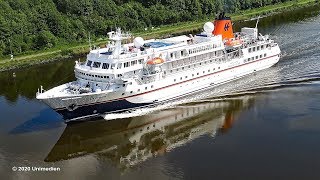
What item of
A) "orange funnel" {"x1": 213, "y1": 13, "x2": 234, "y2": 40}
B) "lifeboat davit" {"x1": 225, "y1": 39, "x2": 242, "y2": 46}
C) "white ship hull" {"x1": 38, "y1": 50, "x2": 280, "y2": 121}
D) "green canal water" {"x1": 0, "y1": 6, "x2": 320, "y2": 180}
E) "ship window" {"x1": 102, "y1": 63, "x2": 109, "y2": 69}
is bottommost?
"green canal water" {"x1": 0, "y1": 6, "x2": 320, "y2": 180}

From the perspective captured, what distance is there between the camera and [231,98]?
1550 inches

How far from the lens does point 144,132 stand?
109 ft

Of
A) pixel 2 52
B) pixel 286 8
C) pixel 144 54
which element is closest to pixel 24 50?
pixel 2 52

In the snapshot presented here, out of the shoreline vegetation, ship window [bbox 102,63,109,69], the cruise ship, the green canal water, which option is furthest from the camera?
the shoreline vegetation

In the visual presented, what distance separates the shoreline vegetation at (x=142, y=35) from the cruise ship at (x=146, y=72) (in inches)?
798

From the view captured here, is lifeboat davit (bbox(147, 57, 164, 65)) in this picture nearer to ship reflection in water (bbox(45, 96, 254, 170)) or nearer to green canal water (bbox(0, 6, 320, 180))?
green canal water (bbox(0, 6, 320, 180))

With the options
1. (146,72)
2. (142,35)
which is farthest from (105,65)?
(142,35)

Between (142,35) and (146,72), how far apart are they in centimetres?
3135

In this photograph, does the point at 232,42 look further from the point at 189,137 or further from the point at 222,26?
the point at 189,137

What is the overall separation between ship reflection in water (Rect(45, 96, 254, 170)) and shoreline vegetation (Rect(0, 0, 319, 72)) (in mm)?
24089

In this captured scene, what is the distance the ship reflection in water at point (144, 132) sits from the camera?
30.1m

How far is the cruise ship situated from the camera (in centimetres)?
3397

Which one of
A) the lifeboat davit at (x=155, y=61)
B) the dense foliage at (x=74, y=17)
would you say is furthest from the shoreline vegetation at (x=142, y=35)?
the lifeboat davit at (x=155, y=61)

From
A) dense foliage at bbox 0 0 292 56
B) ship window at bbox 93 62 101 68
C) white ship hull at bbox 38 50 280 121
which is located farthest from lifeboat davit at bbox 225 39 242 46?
dense foliage at bbox 0 0 292 56
